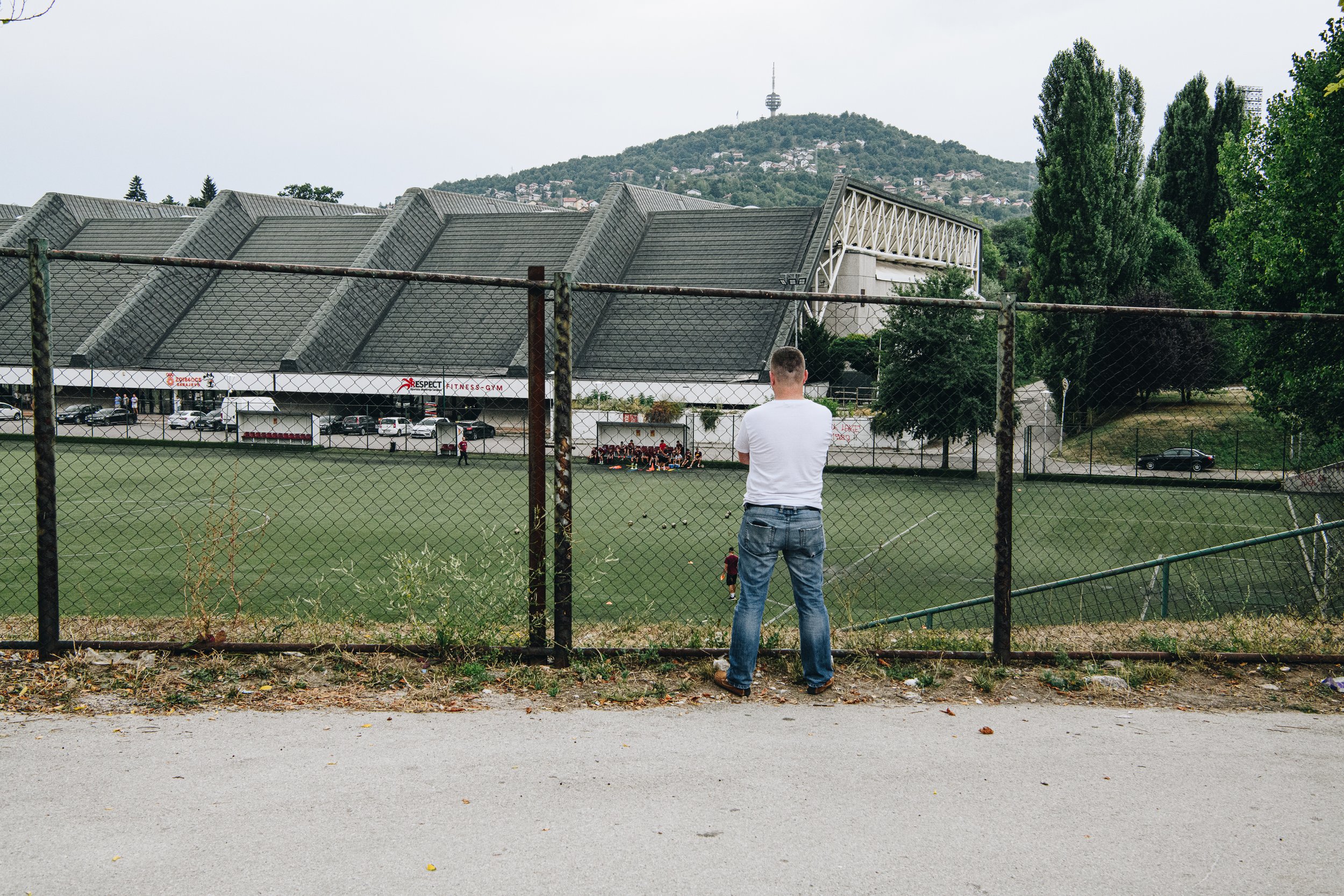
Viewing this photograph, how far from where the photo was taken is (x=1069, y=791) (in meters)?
4.04

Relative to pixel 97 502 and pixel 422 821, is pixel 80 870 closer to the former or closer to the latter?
pixel 422 821

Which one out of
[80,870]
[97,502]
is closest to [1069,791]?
[80,870]

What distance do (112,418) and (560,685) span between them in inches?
593

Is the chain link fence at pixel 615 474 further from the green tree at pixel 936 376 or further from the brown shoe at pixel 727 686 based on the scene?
the brown shoe at pixel 727 686

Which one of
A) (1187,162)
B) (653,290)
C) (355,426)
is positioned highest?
(1187,162)

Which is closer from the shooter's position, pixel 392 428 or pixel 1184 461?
pixel 392 428

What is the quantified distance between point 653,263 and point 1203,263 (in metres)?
35.0

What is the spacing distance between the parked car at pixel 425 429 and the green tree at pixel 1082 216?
3119 cm

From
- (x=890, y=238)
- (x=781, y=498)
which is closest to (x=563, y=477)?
(x=781, y=498)

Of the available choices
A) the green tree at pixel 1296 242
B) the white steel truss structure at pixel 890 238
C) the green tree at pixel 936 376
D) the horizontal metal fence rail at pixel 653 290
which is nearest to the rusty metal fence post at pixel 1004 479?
the horizontal metal fence rail at pixel 653 290

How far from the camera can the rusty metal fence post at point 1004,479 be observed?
5.59 metres

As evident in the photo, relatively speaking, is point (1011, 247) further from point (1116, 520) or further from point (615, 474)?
point (1116, 520)

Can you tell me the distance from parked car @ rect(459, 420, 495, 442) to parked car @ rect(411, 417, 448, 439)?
1.15 meters

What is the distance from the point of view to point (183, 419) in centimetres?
1617
